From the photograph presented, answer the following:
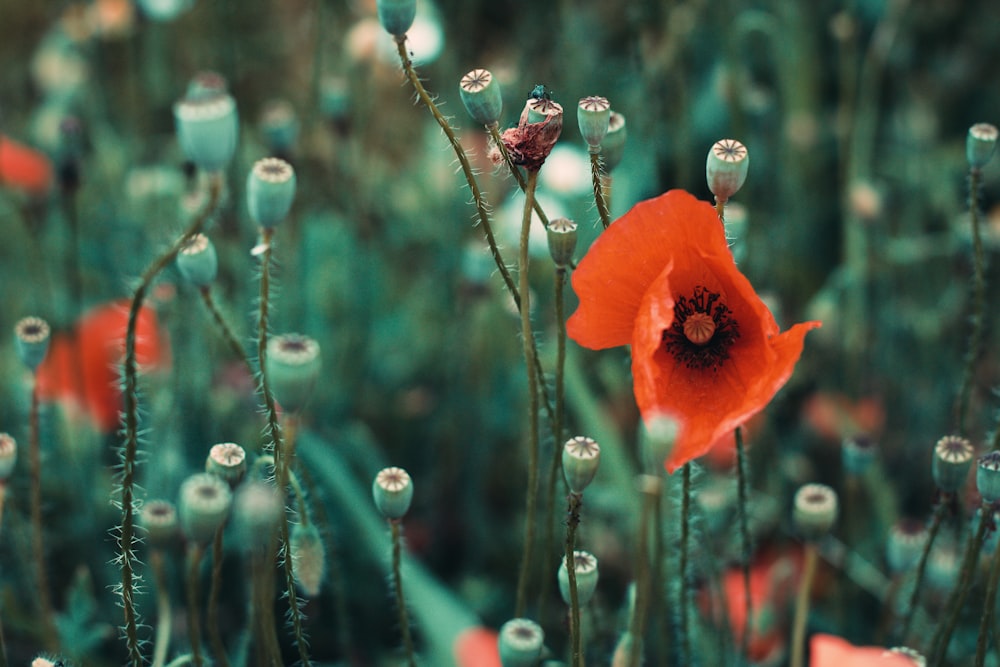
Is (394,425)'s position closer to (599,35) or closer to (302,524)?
(302,524)

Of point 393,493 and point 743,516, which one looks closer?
point 393,493

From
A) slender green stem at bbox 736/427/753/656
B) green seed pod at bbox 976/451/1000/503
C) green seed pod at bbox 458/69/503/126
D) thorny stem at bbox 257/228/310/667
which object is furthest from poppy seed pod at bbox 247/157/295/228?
green seed pod at bbox 976/451/1000/503

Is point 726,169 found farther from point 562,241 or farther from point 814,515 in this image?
point 814,515

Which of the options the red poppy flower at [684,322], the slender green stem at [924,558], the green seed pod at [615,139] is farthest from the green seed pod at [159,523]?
the slender green stem at [924,558]

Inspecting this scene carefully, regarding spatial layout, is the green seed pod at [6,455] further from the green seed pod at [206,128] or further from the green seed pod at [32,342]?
the green seed pod at [206,128]

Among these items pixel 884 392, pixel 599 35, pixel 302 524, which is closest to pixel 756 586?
pixel 884 392

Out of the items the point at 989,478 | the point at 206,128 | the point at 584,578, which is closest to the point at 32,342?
the point at 206,128

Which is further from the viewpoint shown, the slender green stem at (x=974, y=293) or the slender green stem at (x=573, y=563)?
the slender green stem at (x=974, y=293)
